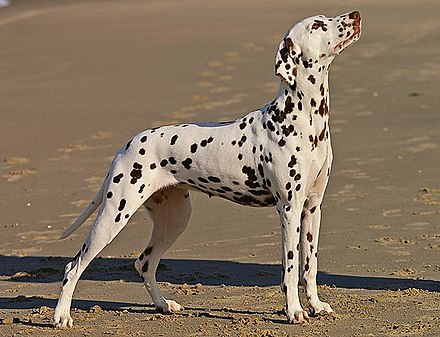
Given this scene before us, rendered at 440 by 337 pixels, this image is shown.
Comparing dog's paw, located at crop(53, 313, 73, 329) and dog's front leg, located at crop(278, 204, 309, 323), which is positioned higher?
dog's front leg, located at crop(278, 204, 309, 323)

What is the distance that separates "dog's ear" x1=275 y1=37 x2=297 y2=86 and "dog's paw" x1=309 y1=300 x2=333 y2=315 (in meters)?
1.45

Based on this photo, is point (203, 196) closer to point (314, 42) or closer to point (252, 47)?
point (314, 42)

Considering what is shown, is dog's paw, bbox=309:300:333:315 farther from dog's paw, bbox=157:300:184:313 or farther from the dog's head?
the dog's head

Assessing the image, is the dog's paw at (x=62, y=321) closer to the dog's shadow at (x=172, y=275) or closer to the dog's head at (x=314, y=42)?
the dog's shadow at (x=172, y=275)

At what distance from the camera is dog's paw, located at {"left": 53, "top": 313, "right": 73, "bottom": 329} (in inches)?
300

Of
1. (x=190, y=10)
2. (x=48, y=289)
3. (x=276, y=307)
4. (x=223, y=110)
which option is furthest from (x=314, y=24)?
(x=190, y=10)

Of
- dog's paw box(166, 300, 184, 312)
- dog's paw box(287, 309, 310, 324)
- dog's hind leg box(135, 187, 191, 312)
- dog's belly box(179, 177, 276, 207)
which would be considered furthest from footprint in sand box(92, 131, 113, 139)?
dog's paw box(287, 309, 310, 324)

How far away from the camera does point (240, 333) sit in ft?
23.8

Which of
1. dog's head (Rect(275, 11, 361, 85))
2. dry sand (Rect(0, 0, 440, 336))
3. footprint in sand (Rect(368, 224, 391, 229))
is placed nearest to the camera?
dog's head (Rect(275, 11, 361, 85))

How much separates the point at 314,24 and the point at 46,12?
78.6ft

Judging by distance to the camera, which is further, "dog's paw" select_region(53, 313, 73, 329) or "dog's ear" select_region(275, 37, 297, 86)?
"dog's paw" select_region(53, 313, 73, 329)

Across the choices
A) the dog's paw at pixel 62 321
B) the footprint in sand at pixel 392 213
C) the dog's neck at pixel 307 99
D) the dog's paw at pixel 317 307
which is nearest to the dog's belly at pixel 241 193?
the dog's neck at pixel 307 99

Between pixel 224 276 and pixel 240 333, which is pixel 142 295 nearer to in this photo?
pixel 224 276

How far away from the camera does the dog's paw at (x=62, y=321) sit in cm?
762
